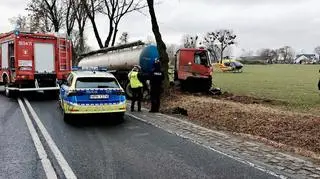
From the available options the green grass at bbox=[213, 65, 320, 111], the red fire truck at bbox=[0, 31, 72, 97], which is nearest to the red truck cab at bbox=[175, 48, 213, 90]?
the green grass at bbox=[213, 65, 320, 111]

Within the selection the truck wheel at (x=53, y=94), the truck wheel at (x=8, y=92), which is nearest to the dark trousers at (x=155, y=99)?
the truck wheel at (x=53, y=94)

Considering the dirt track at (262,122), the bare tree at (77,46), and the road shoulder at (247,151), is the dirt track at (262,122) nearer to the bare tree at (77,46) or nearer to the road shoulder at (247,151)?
the road shoulder at (247,151)

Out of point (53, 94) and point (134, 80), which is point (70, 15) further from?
point (134, 80)

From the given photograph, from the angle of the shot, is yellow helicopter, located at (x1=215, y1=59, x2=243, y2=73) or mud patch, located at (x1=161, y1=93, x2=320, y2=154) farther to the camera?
yellow helicopter, located at (x1=215, y1=59, x2=243, y2=73)

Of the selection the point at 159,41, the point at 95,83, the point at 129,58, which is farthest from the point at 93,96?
the point at 129,58

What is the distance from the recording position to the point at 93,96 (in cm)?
1308

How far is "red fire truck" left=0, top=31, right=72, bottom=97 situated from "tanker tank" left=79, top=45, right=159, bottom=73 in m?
3.26

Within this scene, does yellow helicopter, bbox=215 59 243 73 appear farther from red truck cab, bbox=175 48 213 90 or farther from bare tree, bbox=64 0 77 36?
red truck cab, bbox=175 48 213 90

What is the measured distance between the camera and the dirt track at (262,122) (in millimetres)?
10844

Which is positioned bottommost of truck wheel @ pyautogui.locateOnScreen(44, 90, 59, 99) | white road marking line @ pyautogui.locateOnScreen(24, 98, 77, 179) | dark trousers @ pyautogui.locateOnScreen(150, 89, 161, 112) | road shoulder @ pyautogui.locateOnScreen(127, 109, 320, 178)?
road shoulder @ pyautogui.locateOnScreen(127, 109, 320, 178)

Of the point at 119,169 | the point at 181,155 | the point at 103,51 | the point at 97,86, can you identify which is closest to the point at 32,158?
the point at 119,169

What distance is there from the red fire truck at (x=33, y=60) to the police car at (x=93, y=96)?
828 cm

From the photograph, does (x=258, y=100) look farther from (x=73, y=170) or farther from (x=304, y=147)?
(x=73, y=170)

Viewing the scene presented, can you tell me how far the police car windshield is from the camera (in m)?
13.4
